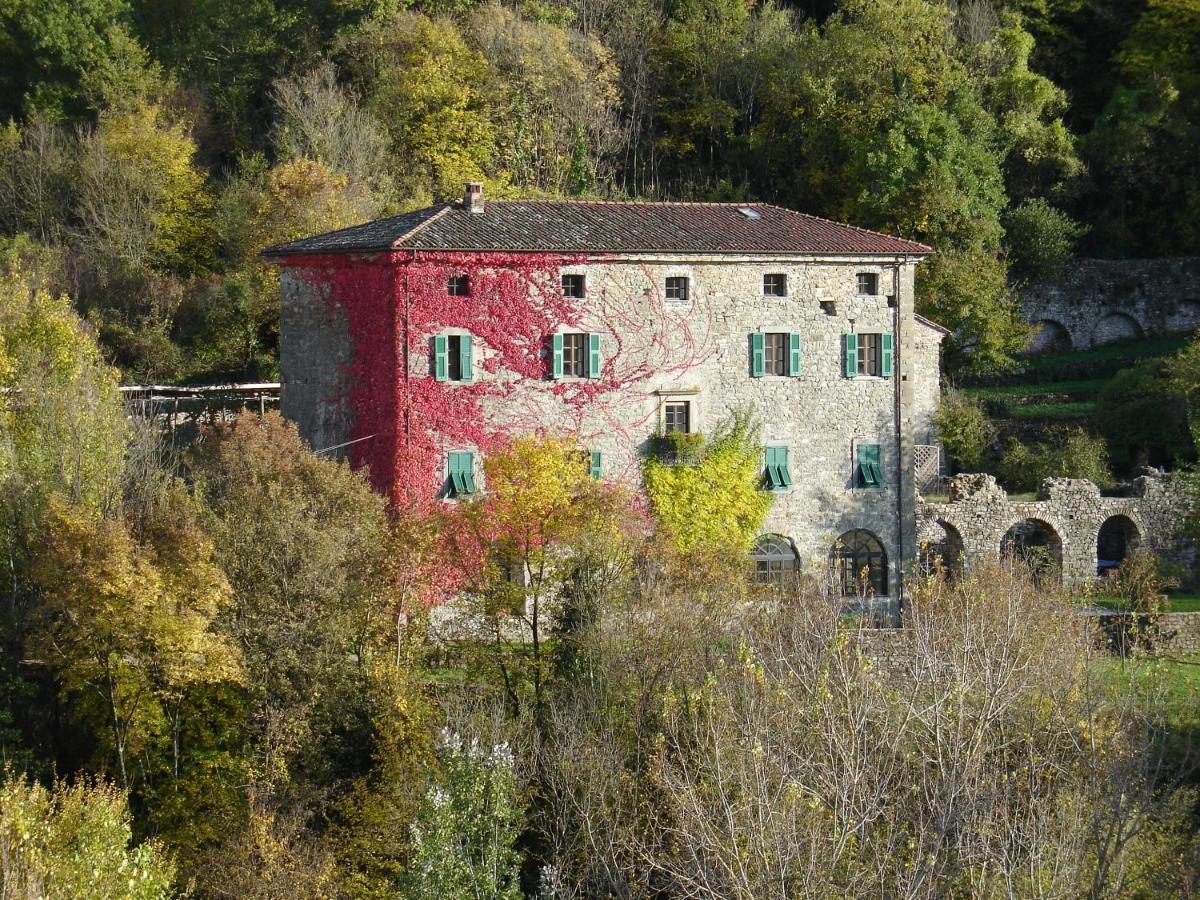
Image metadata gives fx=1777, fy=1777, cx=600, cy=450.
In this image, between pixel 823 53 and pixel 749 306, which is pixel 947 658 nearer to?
pixel 749 306

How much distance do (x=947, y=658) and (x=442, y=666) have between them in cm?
999

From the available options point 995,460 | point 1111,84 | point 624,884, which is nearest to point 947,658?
point 624,884

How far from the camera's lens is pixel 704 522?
37094 mm

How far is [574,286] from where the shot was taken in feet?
121

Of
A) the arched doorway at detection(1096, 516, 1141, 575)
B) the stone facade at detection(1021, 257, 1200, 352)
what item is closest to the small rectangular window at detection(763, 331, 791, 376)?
the arched doorway at detection(1096, 516, 1141, 575)

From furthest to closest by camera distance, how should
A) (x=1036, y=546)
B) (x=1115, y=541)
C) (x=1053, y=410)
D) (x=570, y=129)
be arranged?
(x=570, y=129) < (x=1053, y=410) < (x=1115, y=541) < (x=1036, y=546)

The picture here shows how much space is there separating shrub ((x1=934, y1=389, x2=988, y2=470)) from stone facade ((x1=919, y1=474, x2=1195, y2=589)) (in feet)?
12.8

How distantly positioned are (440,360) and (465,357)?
522 mm

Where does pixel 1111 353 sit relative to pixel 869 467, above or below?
above

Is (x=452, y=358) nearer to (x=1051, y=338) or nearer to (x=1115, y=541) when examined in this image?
(x=1115, y=541)

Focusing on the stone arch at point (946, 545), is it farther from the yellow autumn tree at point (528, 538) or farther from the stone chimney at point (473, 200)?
the stone chimney at point (473, 200)

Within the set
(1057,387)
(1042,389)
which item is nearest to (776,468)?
(1042,389)

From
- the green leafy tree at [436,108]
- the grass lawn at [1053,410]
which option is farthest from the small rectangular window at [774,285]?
the green leafy tree at [436,108]

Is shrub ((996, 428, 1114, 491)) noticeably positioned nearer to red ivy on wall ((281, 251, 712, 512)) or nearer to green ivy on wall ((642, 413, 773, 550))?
green ivy on wall ((642, 413, 773, 550))
